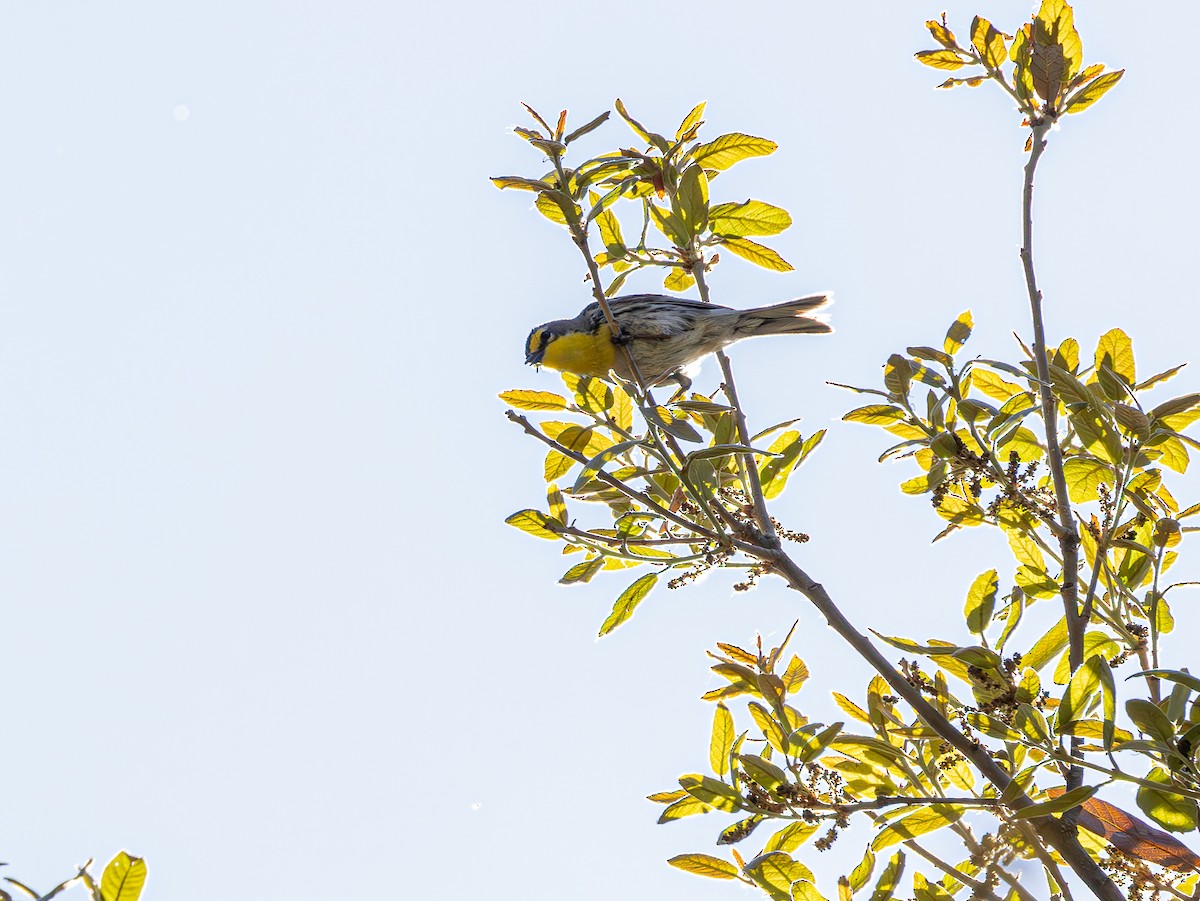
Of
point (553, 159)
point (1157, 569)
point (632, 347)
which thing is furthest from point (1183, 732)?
point (632, 347)

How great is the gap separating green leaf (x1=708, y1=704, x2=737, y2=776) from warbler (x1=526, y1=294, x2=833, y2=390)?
381 centimetres

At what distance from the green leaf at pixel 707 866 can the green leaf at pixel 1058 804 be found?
87 centimetres

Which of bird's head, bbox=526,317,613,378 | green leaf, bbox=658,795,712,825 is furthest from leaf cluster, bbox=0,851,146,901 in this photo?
bird's head, bbox=526,317,613,378

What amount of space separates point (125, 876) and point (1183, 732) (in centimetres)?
244

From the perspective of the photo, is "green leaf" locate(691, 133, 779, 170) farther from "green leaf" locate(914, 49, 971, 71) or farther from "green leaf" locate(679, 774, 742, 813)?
"green leaf" locate(679, 774, 742, 813)

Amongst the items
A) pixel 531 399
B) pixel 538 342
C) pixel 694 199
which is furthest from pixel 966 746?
pixel 538 342

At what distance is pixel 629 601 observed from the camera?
380cm

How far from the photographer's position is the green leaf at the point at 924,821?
3104mm

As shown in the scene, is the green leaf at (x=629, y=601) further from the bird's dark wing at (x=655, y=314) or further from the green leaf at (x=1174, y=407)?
the bird's dark wing at (x=655, y=314)

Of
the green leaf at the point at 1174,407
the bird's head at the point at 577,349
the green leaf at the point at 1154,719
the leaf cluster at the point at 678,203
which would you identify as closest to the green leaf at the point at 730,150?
the leaf cluster at the point at 678,203

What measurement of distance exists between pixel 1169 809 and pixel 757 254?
2279mm

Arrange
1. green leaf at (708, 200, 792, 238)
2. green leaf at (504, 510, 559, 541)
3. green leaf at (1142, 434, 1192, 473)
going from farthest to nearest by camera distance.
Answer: green leaf at (708, 200, 792, 238), green leaf at (504, 510, 559, 541), green leaf at (1142, 434, 1192, 473)

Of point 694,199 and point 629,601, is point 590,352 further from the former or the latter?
point 629,601

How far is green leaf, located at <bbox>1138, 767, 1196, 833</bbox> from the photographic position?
115 inches
